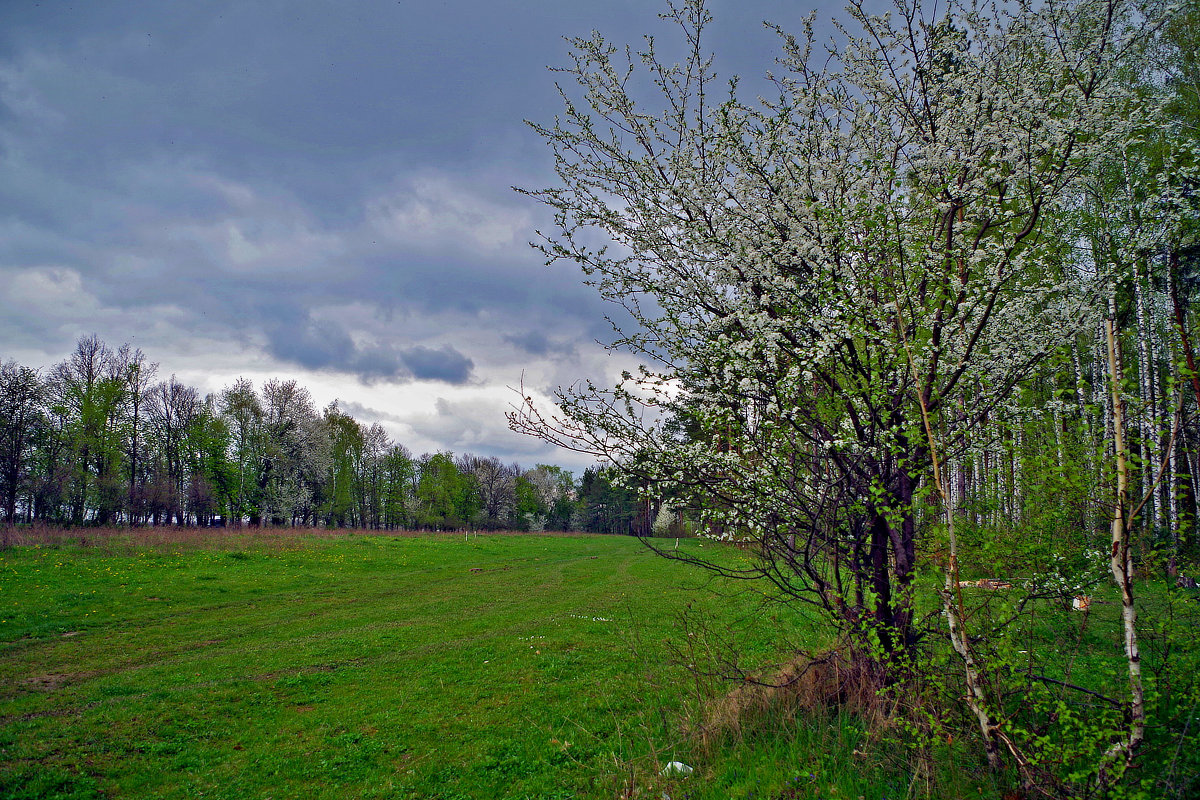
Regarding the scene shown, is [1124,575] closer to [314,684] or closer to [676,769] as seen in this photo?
[676,769]

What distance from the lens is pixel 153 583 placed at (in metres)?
16.5

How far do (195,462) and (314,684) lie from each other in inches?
1773

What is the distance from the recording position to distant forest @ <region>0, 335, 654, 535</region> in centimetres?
3147

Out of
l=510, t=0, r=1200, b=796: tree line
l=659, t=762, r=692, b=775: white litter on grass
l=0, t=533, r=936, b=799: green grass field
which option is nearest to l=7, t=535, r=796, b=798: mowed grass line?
l=0, t=533, r=936, b=799: green grass field

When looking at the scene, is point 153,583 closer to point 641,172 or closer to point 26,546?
point 26,546

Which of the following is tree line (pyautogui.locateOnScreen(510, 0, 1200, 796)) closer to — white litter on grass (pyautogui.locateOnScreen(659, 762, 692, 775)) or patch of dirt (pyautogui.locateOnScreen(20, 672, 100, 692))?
white litter on grass (pyautogui.locateOnScreen(659, 762, 692, 775))

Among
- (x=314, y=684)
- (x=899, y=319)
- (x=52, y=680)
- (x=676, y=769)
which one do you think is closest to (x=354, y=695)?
(x=314, y=684)

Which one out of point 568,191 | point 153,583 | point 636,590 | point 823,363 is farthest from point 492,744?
point 153,583

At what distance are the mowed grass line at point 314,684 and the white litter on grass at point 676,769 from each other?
338 millimetres

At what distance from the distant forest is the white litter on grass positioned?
12.8m

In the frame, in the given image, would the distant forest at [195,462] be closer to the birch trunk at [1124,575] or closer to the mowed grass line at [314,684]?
the mowed grass line at [314,684]

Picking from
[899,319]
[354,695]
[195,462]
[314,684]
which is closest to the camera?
[899,319]

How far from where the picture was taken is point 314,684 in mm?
9242

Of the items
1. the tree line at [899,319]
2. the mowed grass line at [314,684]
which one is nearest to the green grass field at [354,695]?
the mowed grass line at [314,684]
